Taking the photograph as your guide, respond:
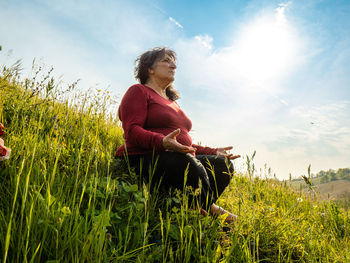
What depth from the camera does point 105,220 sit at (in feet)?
4.42

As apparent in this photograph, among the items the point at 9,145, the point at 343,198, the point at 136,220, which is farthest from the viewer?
the point at 343,198

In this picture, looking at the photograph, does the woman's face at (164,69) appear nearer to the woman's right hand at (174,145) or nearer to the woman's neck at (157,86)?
the woman's neck at (157,86)

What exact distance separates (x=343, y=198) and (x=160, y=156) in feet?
12.5

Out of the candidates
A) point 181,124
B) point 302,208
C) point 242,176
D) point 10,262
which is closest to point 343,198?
point 302,208

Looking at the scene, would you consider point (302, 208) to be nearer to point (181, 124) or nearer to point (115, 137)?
point (181, 124)

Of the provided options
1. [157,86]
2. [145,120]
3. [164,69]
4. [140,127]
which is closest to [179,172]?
[140,127]

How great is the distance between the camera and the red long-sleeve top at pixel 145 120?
2377 mm

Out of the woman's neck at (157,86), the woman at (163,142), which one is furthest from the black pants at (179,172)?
the woman's neck at (157,86)

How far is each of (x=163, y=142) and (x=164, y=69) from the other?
4.69 ft

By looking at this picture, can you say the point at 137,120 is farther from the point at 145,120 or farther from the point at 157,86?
the point at 157,86

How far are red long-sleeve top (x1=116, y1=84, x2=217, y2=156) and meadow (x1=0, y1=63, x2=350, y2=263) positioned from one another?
337 mm

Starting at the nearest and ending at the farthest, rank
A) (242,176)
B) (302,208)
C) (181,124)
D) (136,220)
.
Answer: (136,220)
(181,124)
(302,208)
(242,176)

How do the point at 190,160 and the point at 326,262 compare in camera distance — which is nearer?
the point at 326,262

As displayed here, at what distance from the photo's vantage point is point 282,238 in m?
2.25
